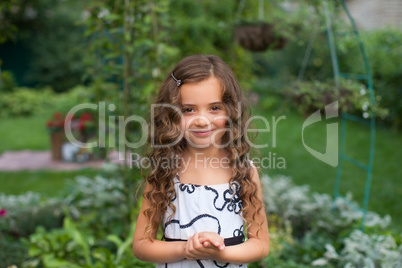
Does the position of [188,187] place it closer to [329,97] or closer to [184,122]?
[184,122]

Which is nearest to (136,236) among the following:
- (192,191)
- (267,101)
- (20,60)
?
(192,191)

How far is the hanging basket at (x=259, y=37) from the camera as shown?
3190 millimetres

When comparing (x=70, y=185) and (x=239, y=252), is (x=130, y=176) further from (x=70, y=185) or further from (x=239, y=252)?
(x=239, y=252)

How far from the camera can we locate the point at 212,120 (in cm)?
133

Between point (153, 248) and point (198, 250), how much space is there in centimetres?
22

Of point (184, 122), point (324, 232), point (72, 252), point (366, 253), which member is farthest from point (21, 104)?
point (184, 122)

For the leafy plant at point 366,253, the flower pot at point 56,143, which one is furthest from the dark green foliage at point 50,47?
the leafy plant at point 366,253

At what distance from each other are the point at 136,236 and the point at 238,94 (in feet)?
Result: 2.12

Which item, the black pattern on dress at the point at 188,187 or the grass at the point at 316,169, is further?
the grass at the point at 316,169

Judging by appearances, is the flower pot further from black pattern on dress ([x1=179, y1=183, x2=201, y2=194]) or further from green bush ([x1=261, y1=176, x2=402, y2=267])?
black pattern on dress ([x1=179, y1=183, x2=201, y2=194])

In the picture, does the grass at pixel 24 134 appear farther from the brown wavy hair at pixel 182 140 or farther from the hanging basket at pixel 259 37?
the brown wavy hair at pixel 182 140

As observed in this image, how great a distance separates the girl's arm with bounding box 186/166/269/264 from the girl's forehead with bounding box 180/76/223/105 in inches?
13.9

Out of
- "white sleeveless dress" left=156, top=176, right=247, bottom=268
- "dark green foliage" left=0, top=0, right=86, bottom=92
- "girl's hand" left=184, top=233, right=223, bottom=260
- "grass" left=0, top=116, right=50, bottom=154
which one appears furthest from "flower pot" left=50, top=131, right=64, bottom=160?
"dark green foliage" left=0, top=0, right=86, bottom=92

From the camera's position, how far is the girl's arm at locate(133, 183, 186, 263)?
1309 millimetres
